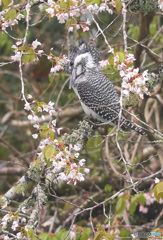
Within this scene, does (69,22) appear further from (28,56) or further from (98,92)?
(98,92)

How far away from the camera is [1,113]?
22.2ft

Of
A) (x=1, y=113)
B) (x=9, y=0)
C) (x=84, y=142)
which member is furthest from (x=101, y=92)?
(x=1, y=113)

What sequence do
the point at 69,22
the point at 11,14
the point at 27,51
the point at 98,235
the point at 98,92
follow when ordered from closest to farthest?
the point at 98,235, the point at 11,14, the point at 27,51, the point at 69,22, the point at 98,92

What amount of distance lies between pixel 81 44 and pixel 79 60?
0.90 ft

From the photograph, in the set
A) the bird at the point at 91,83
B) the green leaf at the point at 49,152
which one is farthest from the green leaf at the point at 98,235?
the bird at the point at 91,83

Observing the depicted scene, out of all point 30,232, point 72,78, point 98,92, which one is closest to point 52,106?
point 30,232

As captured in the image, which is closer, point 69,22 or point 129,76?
point 129,76

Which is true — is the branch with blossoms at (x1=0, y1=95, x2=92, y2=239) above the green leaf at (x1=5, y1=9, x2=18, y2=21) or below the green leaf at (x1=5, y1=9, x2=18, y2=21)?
below

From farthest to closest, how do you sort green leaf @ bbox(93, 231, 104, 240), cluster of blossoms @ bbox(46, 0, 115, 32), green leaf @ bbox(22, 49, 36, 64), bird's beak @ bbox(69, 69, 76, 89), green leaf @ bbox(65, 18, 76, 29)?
bird's beak @ bbox(69, 69, 76, 89) → green leaf @ bbox(65, 18, 76, 29) → green leaf @ bbox(22, 49, 36, 64) → cluster of blossoms @ bbox(46, 0, 115, 32) → green leaf @ bbox(93, 231, 104, 240)

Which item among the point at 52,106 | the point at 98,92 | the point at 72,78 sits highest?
the point at 52,106

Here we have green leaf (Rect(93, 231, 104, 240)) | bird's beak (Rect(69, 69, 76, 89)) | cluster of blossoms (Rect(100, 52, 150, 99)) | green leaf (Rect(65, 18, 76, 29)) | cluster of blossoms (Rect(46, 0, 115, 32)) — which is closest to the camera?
green leaf (Rect(93, 231, 104, 240))

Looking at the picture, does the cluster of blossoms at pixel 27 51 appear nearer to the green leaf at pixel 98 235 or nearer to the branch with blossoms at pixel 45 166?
the branch with blossoms at pixel 45 166

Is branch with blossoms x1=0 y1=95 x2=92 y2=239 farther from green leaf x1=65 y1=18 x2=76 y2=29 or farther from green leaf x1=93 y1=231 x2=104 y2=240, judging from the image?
green leaf x1=65 y1=18 x2=76 y2=29

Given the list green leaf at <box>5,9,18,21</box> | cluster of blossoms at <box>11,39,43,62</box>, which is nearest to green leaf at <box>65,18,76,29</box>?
cluster of blossoms at <box>11,39,43,62</box>
